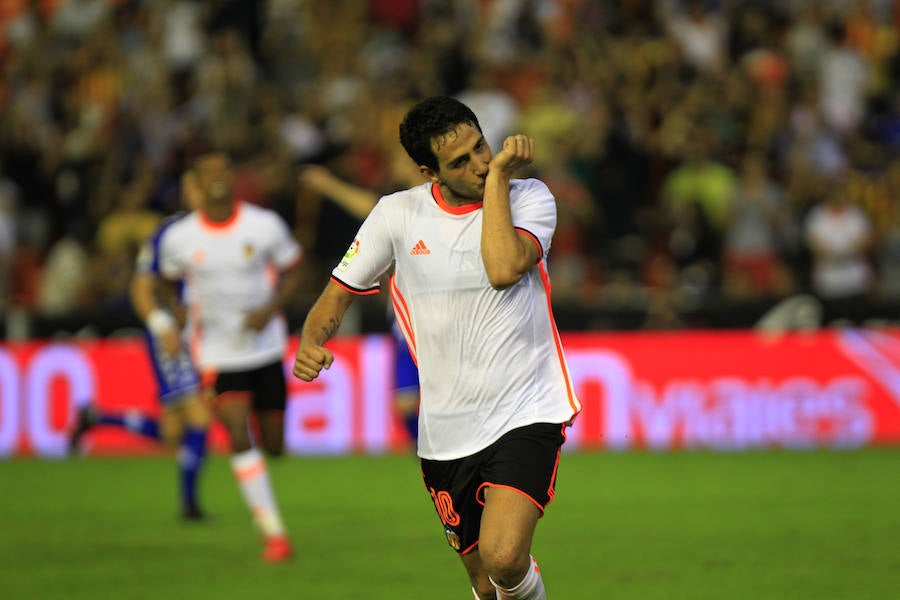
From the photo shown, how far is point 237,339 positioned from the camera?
32.3 feet

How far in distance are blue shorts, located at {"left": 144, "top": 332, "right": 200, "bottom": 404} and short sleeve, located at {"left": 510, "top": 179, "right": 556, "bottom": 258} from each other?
6.23 meters

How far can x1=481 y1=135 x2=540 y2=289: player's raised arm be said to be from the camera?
17.6 ft

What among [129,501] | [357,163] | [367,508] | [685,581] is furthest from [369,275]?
[357,163]

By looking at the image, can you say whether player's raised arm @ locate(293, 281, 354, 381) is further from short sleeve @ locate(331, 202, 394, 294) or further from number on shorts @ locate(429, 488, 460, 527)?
number on shorts @ locate(429, 488, 460, 527)

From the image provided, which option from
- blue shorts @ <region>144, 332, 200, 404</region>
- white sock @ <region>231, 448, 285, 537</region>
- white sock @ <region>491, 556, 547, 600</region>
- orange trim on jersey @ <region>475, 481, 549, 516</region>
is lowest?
white sock @ <region>231, 448, 285, 537</region>

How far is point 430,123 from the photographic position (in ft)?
18.1

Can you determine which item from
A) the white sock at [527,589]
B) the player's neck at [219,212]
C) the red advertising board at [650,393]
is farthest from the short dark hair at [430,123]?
the red advertising board at [650,393]

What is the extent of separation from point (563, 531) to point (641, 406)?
474cm

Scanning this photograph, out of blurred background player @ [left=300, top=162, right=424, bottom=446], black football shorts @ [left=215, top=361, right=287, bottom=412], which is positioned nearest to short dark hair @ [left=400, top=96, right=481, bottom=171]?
black football shorts @ [left=215, top=361, right=287, bottom=412]

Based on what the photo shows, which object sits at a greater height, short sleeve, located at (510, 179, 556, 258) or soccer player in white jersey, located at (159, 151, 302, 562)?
short sleeve, located at (510, 179, 556, 258)

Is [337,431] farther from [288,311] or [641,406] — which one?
[641,406]

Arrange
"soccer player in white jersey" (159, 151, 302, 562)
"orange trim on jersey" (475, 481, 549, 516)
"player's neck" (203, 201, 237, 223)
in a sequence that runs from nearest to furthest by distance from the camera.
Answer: "orange trim on jersey" (475, 481, 549, 516) < "soccer player in white jersey" (159, 151, 302, 562) < "player's neck" (203, 201, 237, 223)

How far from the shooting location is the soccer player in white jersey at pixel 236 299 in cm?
973

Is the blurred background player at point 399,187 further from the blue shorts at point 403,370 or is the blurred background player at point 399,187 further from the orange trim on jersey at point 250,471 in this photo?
the orange trim on jersey at point 250,471
